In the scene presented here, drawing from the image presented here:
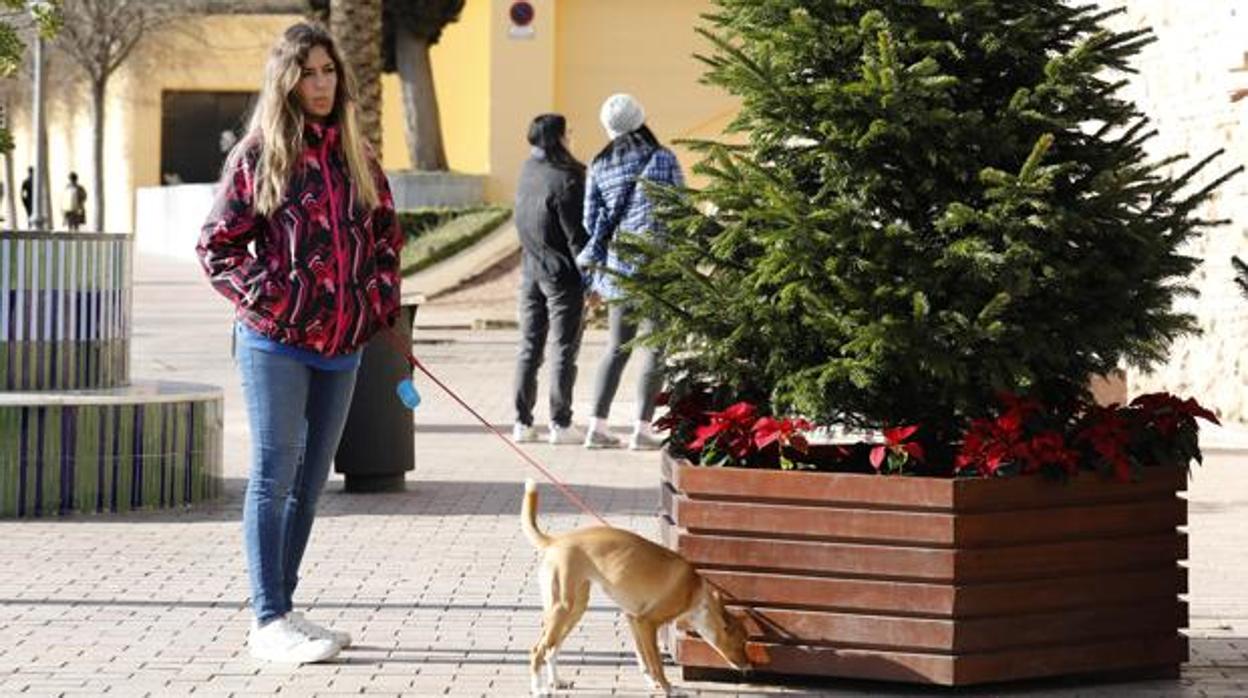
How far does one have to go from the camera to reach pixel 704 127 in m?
39.1

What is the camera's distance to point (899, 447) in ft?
22.3

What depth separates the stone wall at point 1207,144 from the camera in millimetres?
15000

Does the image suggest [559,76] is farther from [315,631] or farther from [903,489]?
[903,489]

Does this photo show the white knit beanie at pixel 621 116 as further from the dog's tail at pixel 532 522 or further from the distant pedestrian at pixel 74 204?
the distant pedestrian at pixel 74 204

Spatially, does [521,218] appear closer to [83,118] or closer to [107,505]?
[107,505]

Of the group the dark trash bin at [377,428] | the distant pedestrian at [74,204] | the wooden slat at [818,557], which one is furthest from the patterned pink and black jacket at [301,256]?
the distant pedestrian at [74,204]

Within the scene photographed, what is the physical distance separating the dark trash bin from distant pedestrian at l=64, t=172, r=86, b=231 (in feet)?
130

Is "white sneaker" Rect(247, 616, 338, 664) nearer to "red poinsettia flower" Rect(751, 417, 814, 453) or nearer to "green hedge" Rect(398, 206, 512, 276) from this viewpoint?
"red poinsettia flower" Rect(751, 417, 814, 453)

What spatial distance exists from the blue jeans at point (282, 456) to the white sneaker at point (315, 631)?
0.04 metres

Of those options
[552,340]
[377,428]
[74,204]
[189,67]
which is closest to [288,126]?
[377,428]

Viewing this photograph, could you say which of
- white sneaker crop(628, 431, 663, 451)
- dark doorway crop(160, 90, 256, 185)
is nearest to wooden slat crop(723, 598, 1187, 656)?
white sneaker crop(628, 431, 663, 451)

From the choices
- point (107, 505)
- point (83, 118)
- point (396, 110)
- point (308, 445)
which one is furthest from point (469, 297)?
point (83, 118)

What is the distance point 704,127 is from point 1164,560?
1272 inches

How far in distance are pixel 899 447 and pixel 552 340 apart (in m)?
7.51
